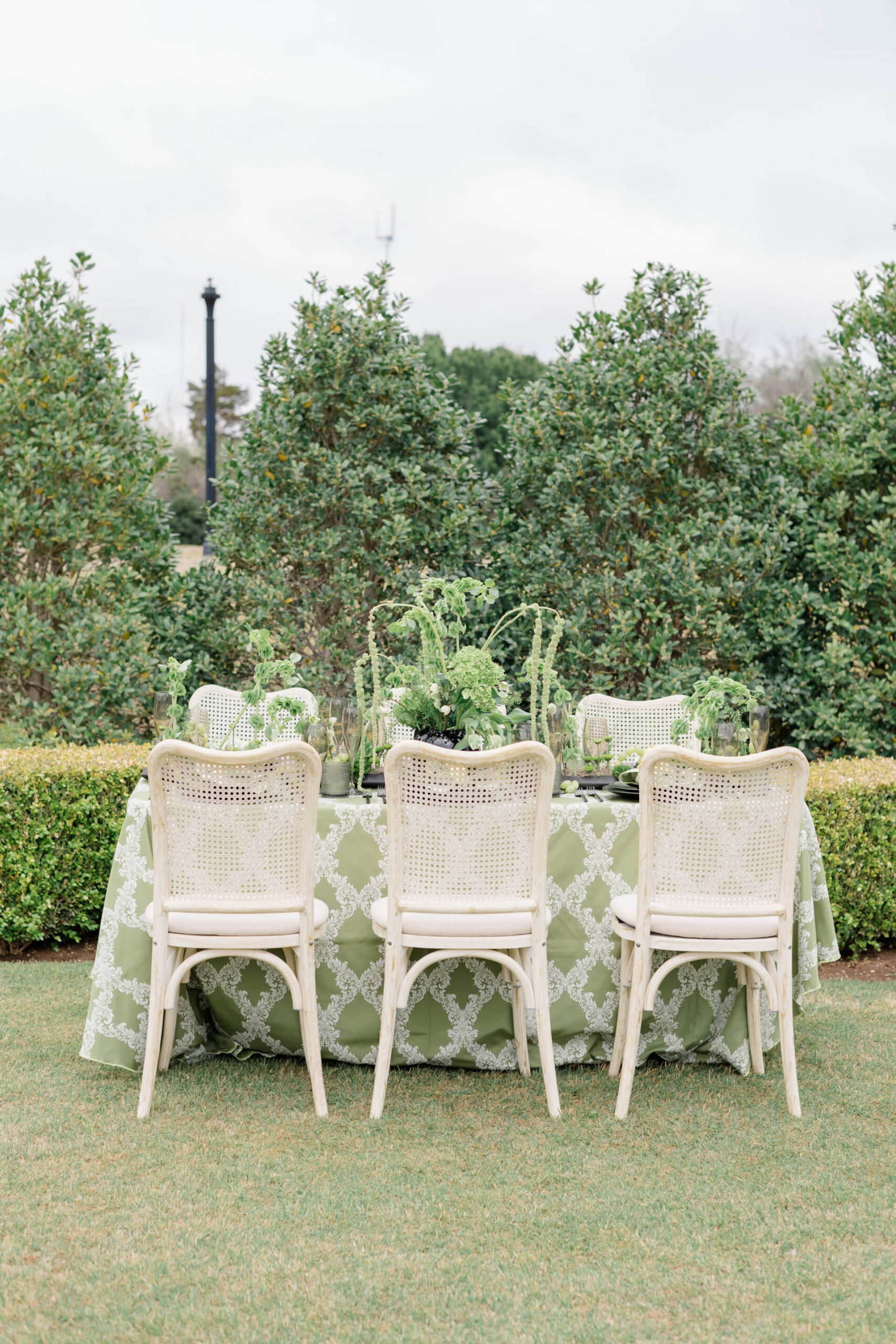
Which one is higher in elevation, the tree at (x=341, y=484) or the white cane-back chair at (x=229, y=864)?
the tree at (x=341, y=484)

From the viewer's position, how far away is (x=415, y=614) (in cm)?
360

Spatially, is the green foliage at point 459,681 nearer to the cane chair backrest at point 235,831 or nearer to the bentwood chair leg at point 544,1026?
the cane chair backrest at point 235,831

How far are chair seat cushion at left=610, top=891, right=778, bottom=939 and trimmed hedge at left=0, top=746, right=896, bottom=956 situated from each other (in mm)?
1858

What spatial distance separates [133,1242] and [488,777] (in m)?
1.43

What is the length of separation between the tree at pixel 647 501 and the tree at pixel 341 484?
460mm

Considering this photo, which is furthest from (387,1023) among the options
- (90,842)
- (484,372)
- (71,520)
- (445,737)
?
(484,372)

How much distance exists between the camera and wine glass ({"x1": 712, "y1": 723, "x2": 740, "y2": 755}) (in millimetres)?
3668

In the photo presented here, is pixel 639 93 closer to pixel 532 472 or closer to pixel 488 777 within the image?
pixel 532 472

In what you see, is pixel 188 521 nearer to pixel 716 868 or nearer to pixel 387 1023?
pixel 387 1023

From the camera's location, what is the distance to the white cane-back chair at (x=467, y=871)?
10.2 feet

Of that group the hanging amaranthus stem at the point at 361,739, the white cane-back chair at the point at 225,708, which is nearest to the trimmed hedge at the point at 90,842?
the white cane-back chair at the point at 225,708

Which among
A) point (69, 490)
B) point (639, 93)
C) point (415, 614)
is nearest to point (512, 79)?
point (639, 93)

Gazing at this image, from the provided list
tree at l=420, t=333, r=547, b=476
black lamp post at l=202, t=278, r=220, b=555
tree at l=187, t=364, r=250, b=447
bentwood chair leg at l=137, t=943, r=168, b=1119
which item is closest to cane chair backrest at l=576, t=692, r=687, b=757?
bentwood chair leg at l=137, t=943, r=168, b=1119

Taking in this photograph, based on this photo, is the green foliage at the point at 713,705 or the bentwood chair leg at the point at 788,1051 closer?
the bentwood chair leg at the point at 788,1051
